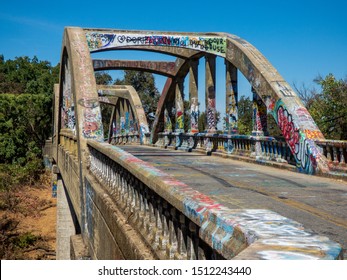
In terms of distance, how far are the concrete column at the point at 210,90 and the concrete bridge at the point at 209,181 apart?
0.14ft

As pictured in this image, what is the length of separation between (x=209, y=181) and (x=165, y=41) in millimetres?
9136

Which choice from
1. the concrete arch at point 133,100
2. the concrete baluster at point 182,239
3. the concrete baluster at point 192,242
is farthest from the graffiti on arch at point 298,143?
the concrete arch at point 133,100

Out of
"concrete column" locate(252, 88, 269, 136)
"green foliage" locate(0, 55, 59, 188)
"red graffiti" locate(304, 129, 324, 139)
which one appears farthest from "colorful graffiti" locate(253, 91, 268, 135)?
"green foliage" locate(0, 55, 59, 188)

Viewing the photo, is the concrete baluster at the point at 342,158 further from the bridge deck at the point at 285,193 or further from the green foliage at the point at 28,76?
the green foliage at the point at 28,76

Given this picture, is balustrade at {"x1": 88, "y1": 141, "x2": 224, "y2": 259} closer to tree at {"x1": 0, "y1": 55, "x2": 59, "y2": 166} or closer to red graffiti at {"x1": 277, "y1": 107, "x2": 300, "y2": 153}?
red graffiti at {"x1": 277, "y1": 107, "x2": 300, "y2": 153}

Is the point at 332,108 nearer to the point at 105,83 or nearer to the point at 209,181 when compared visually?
the point at 209,181

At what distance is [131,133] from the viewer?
36.3 metres

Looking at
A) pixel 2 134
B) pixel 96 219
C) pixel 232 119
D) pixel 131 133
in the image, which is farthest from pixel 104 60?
pixel 2 134

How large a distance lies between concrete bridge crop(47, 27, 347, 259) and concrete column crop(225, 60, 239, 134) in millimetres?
41

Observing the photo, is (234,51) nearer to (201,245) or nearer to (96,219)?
(96,219)

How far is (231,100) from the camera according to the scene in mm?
16047

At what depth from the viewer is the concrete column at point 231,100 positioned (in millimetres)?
15805

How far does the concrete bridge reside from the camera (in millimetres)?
2469

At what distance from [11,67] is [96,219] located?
2898 inches
